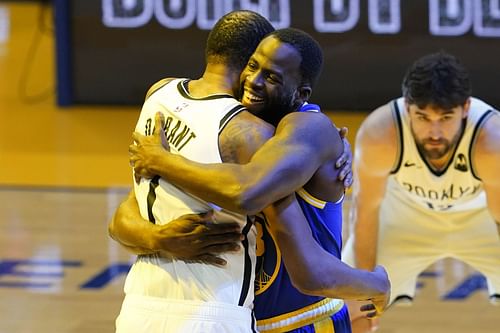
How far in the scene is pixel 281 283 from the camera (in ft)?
11.0

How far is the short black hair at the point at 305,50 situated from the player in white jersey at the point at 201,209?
0.39 feet

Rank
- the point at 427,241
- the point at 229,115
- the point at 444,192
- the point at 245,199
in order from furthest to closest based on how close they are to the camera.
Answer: the point at 427,241 → the point at 444,192 → the point at 229,115 → the point at 245,199

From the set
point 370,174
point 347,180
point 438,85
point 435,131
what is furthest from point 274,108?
point 370,174

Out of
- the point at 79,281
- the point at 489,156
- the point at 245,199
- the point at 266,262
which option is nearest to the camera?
the point at 245,199

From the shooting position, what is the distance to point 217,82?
319 cm

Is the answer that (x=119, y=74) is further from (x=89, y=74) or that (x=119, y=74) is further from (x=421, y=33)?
(x=421, y=33)

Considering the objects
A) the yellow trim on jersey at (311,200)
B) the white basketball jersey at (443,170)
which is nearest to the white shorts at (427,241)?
the white basketball jersey at (443,170)

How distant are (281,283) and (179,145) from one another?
1.76 ft

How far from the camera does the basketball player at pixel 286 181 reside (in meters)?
2.95

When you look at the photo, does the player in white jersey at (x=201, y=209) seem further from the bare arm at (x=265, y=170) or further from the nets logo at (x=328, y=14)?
the nets logo at (x=328, y=14)

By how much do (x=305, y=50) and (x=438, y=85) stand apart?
1.35m

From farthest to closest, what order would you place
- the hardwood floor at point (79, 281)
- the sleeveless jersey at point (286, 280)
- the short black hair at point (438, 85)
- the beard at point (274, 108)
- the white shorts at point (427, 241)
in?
1. the hardwood floor at point (79, 281)
2. the white shorts at point (427, 241)
3. the short black hair at point (438, 85)
4. the sleeveless jersey at point (286, 280)
5. the beard at point (274, 108)

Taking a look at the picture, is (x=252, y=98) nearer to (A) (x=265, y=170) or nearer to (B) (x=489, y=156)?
(A) (x=265, y=170)

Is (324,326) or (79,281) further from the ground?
(324,326)
